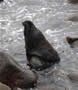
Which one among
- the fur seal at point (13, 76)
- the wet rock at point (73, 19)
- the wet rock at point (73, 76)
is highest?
the fur seal at point (13, 76)

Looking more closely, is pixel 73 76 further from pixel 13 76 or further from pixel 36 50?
pixel 13 76

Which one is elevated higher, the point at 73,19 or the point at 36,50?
the point at 36,50

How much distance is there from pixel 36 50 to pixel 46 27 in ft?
14.0

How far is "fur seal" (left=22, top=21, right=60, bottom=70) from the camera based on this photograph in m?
7.83

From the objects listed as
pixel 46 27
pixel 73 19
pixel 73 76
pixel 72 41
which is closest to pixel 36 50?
pixel 73 76

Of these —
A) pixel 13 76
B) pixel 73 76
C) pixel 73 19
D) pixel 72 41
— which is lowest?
pixel 73 19

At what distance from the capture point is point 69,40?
991 centimetres

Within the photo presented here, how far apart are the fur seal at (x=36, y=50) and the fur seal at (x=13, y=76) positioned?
2.80 ft

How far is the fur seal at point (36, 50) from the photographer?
7.83 metres

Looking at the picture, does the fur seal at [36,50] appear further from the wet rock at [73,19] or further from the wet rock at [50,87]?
the wet rock at [73,19]

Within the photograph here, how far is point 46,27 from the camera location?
39.8 feet

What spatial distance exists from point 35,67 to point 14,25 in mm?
5177

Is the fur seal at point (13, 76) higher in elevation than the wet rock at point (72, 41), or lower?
higher

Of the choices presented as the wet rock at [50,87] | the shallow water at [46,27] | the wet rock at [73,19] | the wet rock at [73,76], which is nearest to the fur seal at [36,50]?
the shallow water at [46,27]
